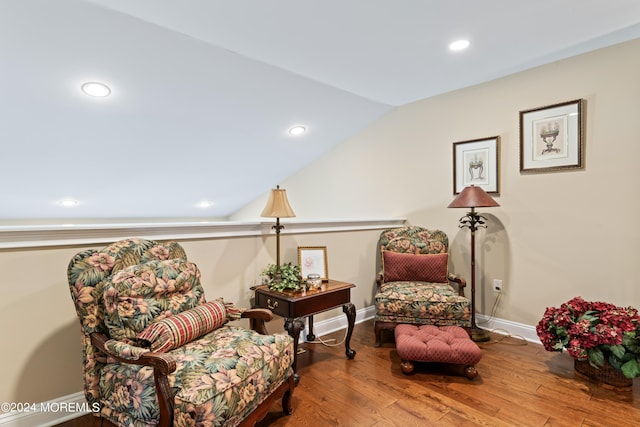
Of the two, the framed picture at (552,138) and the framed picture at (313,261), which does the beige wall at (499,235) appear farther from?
the framed picture at (313,261)

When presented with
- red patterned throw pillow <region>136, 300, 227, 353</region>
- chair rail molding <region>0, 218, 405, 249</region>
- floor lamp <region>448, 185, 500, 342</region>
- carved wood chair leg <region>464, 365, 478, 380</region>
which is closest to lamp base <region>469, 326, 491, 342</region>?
A: floor lamp <region>448, 185, 500, 342</region>

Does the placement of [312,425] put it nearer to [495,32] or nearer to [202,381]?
[202,381]

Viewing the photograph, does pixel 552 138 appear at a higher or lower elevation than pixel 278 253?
higher

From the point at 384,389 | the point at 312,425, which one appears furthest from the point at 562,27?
the point at 312,425

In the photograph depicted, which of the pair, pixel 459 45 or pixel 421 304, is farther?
pixel 421 304

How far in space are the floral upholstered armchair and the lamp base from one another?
1.88 metres

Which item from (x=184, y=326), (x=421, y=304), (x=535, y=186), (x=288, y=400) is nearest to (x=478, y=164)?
(x=535, y=186)

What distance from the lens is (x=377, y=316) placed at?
2.94 m

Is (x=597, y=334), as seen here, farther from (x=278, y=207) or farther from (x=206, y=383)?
(x=206, y=383)

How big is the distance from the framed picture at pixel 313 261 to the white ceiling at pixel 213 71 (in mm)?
1557

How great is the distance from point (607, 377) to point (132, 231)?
10.5 feet

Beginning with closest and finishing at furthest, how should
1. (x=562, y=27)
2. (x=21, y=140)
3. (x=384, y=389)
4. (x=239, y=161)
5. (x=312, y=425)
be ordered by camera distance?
1. (x=312, y=425)
2. (x=384, y=389)
3. (x=562, y=27)
4. (x=21, y=140)
5. (x=239, y=161)

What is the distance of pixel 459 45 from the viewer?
→ 104 inches

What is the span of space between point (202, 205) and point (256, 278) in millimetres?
3006
